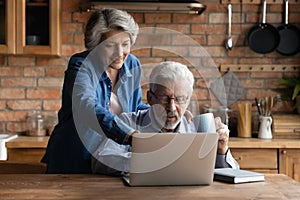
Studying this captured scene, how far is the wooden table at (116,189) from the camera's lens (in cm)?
198

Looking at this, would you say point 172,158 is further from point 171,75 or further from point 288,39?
point 288,39

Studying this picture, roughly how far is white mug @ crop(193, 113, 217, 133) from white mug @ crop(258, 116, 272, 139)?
1.79 metres

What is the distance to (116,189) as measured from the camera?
6.88ft

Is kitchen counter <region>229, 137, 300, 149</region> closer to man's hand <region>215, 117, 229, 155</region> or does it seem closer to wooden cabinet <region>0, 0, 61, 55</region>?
wooden cabinet <region>0, 0, 61, 55</region>

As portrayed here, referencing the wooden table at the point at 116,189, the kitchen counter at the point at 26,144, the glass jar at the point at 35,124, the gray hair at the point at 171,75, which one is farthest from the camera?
the glass jar at the point at 35,124

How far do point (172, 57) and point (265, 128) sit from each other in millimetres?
941

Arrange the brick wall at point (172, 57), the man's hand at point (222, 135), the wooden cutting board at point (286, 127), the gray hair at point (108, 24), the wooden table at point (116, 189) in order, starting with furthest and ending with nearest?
the brick wall at point (172, 57)
the wooden cutting board at point (286, 127)
the gray hair at point (108, 24)
the man's hand at point (222, 135)
the wooden table at point (116, 189)

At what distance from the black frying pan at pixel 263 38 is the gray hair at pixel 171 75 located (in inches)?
84.2

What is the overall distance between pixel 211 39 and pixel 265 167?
44.5 inches

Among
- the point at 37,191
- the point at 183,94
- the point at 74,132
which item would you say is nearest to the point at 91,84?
the point at 74,132

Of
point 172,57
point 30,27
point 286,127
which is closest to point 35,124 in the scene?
point 30,27

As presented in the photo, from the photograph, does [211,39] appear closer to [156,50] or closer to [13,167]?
[156,50]

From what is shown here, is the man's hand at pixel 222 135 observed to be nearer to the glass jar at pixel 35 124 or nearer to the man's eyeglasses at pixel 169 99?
the man's eyeglasses at pixel 169 99

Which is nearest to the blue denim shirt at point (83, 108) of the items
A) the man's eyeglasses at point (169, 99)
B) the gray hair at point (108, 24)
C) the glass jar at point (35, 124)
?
the gray hair at point (108, 24)
